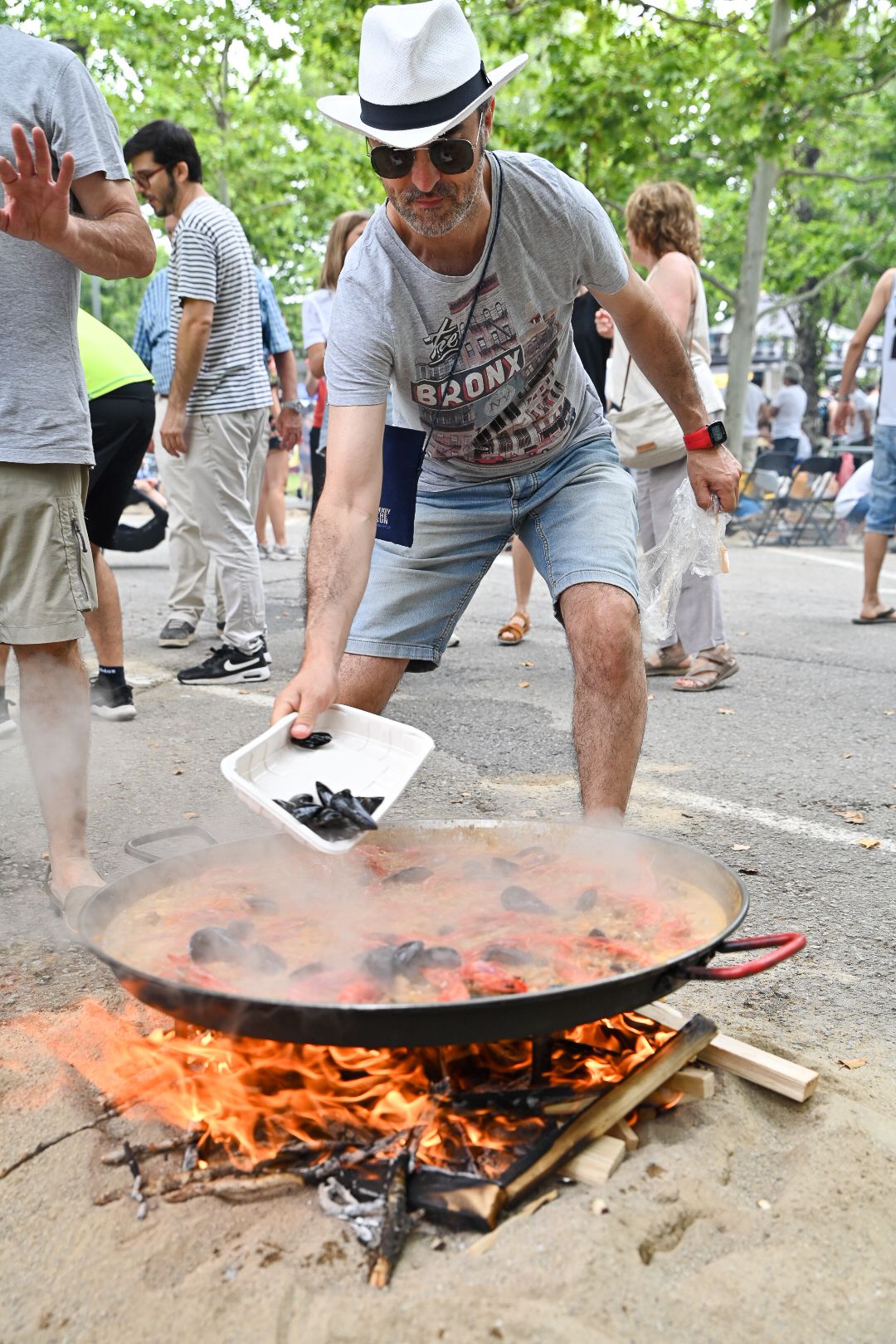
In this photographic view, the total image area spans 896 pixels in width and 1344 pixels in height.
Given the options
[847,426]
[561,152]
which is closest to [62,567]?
[847,426]

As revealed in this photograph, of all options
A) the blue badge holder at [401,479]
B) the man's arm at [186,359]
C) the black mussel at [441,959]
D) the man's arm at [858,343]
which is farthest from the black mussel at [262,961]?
the man's arm at [858,343]

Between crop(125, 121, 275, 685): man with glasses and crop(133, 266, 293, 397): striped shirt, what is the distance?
51cm

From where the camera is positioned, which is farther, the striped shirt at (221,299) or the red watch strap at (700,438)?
the striped shirt at (221,299)

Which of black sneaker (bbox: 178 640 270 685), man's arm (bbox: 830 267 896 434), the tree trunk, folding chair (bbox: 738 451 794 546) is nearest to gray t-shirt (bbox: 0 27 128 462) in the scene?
black sneaker (bbox: 178 640 270 685)

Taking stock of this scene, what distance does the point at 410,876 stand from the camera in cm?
252

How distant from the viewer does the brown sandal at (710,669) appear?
19.5 ft

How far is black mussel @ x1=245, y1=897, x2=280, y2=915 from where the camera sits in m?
2.36

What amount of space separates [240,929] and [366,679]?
3.26ft

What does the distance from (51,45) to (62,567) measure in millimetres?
1266

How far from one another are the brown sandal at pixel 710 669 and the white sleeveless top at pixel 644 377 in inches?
49.2

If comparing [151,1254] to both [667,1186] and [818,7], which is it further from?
[818,7]

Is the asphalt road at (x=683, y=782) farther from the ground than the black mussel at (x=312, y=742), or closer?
closer

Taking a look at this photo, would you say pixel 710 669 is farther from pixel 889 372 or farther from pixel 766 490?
pixel 766 490

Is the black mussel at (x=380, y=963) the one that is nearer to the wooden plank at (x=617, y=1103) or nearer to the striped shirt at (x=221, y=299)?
the wooden plank at (x=617, y=1103)
